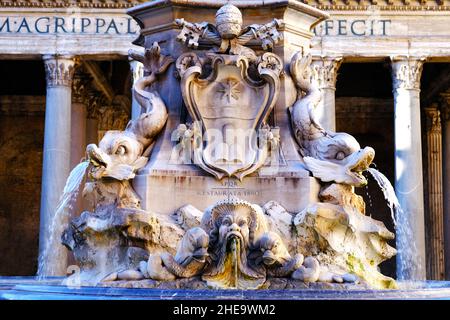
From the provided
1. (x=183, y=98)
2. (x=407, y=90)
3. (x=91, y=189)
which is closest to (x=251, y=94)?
(x=183, y=98)

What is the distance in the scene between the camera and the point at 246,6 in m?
10.5

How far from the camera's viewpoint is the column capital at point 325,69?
2934 cm

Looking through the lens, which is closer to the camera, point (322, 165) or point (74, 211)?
point (322, 165)

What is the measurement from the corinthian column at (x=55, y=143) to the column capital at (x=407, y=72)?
32.5ft

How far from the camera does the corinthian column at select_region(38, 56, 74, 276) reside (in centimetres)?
2870

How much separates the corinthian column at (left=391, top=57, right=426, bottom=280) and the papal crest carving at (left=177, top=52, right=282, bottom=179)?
62.5 ft

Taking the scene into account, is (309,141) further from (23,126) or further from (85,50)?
(23,126)

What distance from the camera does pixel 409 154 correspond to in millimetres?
28938

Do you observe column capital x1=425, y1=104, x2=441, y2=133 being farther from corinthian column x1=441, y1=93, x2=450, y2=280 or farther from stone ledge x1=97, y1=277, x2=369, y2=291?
stone ledge x1=97, y1=277, x2=369, y2=291

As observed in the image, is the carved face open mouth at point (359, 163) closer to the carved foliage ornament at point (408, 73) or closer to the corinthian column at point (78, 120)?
the carved foliage ornament at point (408, 73)

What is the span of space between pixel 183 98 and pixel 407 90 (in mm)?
20050

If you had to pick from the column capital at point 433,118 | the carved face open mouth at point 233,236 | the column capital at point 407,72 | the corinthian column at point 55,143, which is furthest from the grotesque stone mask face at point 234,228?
the column capital at point 433,118

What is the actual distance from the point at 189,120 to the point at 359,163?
1857 millimetres
